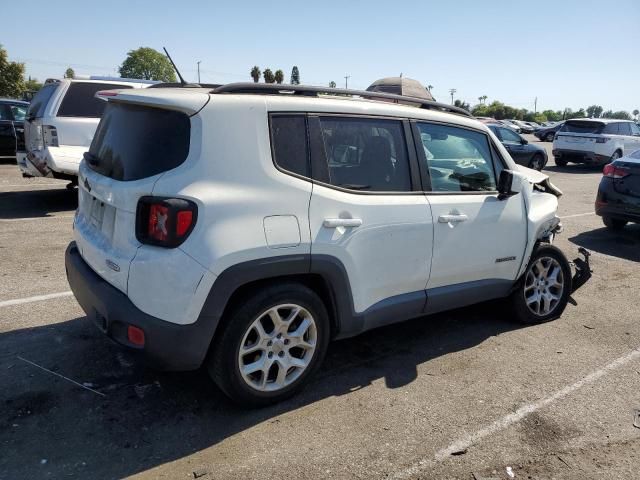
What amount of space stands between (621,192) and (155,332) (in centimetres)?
773

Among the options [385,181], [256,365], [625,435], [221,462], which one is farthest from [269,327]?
[625,435]

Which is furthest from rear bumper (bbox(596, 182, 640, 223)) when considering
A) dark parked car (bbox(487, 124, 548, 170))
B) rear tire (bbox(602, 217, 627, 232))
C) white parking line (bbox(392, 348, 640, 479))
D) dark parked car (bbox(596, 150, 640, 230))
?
dark parked car (bbox(487, 124, 548, 170))

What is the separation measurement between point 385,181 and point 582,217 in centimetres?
803

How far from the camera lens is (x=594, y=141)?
58.5 feet

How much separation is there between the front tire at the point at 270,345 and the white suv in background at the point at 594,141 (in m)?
17.7

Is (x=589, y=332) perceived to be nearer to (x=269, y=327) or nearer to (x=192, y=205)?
(x=269, y=327)

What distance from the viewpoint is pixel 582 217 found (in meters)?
10.0

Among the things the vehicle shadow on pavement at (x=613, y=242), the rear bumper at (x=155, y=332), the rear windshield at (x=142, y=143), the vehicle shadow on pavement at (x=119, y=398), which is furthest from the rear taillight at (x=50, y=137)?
the vehicle shadow on pavement at (x=613, y=242)

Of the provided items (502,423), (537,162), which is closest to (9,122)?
(502,423)

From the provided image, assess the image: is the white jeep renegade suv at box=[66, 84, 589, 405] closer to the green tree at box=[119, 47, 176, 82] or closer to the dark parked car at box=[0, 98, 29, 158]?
the dark parked car at box=[0, 98, 29, 158]

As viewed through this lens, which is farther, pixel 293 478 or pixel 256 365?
pixel 256 365

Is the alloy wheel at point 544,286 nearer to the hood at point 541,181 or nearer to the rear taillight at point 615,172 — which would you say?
the hood at point 541,181

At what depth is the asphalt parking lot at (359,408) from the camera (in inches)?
106

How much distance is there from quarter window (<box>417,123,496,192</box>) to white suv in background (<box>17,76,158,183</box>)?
19.9ft
